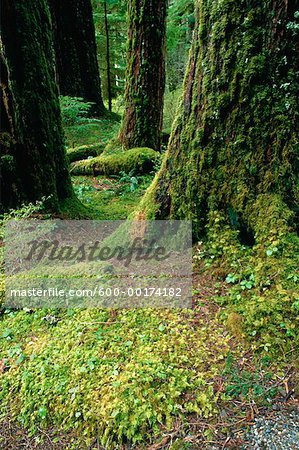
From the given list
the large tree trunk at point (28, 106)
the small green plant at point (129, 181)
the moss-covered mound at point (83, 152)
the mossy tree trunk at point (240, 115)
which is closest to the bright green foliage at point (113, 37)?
the moss-covered mound at point (83, 152)

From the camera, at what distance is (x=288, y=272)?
8.15ft

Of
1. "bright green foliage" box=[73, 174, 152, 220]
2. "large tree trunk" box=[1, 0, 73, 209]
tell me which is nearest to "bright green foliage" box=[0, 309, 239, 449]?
"large tree trunk" box=[1, 0, 73, 209]

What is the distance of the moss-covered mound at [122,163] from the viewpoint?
7.36 meters

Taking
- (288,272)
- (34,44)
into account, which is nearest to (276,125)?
(288,272)

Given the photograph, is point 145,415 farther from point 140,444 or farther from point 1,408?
point 1,408

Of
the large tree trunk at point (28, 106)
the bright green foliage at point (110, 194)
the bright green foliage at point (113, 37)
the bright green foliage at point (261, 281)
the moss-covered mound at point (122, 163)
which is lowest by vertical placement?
the bright green foliage at point (110, 194)

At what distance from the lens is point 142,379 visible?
2.10 m

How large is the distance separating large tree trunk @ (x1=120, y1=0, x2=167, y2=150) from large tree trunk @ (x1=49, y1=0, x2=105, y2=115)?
19.4ft

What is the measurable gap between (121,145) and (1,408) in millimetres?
7139

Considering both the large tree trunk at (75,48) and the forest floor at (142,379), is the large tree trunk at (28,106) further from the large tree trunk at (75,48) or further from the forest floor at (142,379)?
the large tree trunk at (75,48)

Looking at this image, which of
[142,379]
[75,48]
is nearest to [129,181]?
[142,379]

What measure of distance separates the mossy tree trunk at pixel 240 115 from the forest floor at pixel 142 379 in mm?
677

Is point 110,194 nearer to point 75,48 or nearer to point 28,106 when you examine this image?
point 28,106

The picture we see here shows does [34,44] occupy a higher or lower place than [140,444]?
higher
